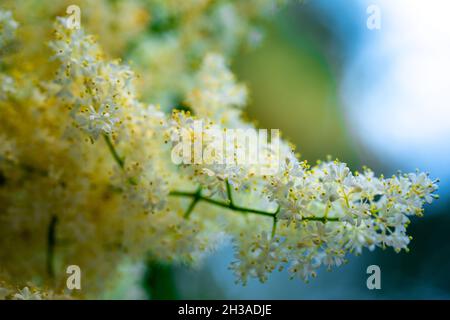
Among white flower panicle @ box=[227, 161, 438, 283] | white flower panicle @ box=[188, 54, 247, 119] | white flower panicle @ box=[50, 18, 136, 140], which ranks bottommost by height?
white flower panicle @ box=[227, 161, 438, 283]

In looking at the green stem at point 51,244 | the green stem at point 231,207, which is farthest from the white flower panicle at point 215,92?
the green stem at point 51,244

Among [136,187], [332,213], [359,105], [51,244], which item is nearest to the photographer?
[332,213]

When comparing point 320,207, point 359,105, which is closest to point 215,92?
point 320,207

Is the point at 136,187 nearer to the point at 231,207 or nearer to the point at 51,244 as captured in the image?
the point at 231,207

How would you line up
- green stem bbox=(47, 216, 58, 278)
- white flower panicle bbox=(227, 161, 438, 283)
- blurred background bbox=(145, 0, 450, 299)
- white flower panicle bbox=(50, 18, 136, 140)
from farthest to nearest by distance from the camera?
blurred background bbox=(145, 0, 450, 299) → green stem bbox=(47, 216, 58, 278) → white flower panicle bbox=(50, 18, 136, 140) → white flower panicle bbox=(227, 161, 438, 283)

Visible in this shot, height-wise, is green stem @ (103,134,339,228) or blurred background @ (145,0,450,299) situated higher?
blurred background @ (145,0,450,299)

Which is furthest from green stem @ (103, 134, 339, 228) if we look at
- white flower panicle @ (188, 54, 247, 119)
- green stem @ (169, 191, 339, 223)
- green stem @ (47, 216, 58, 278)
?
green stem @ (47, 216, 58, 278)

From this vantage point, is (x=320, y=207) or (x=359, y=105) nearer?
(x=320, y=207)

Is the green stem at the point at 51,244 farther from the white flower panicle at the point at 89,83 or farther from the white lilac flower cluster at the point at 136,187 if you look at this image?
the white flower panicle at the point at 89,83

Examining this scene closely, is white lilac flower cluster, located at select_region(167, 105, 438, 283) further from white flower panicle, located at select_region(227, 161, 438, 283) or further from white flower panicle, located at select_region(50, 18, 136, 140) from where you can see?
white flower panicle, located at select_region(50, 18, 136, 140)

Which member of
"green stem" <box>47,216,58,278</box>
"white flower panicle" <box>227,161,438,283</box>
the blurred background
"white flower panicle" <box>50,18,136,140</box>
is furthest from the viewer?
the blurred background
